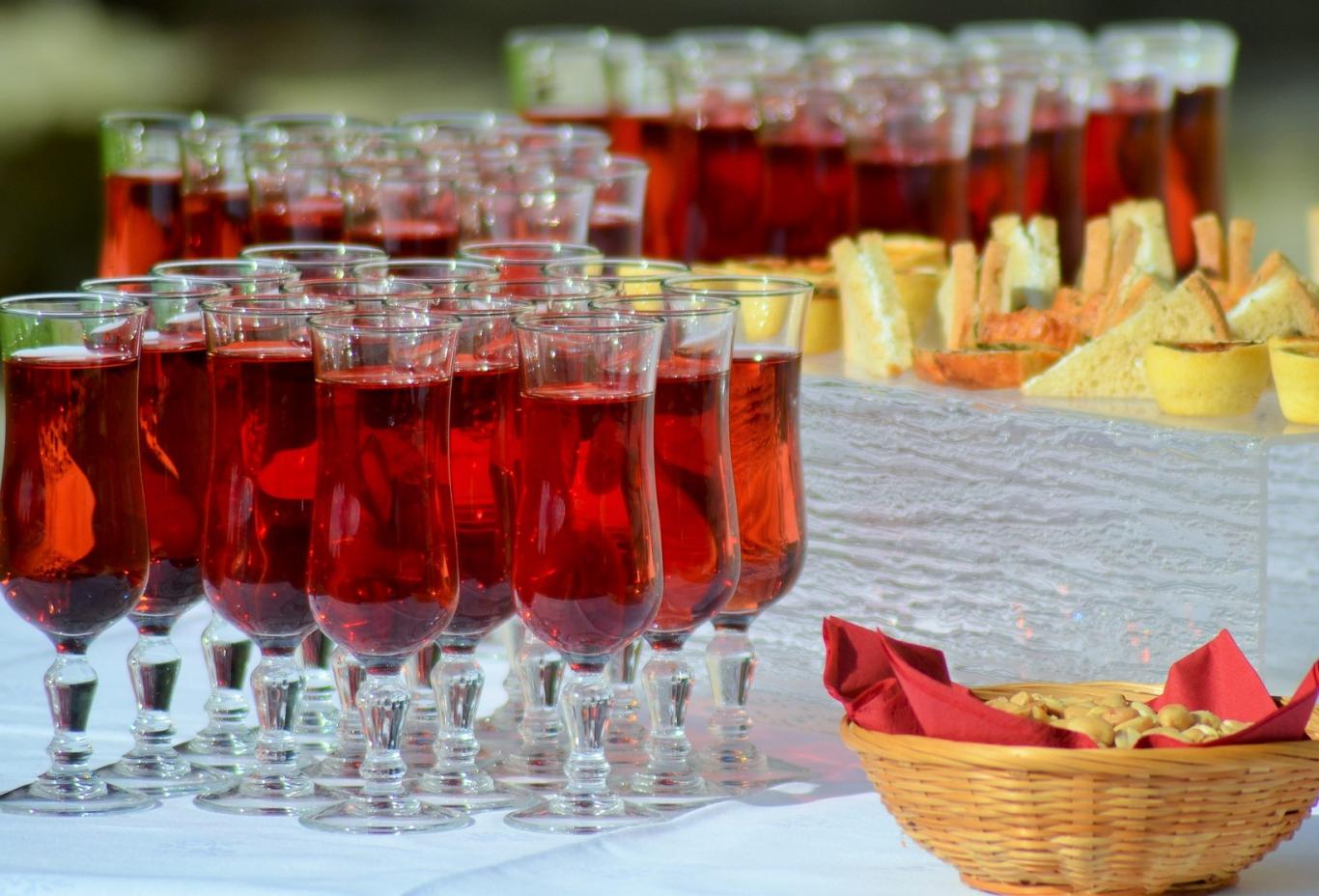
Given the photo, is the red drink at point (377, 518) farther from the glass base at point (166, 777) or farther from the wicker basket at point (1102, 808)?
the wicker basket at point (1102, 808)

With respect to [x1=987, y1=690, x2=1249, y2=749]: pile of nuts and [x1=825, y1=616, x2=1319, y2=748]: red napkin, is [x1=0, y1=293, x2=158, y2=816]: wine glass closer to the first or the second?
[x1=825, y1=616, x2=1319, y2=748]: red napkin

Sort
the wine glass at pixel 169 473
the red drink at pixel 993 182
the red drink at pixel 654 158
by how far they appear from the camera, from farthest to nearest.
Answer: the red drink at pixel 654 158 < the red drink at pixel 993 182 < the wine glass at pixel 169 473

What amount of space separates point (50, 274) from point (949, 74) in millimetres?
4917

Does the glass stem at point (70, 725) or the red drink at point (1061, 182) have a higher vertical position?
the red drink at point (1061, 182)

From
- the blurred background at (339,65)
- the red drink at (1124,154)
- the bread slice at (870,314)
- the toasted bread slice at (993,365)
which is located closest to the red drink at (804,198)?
the bread slice at (870,314)

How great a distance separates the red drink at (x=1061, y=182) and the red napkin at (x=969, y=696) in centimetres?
142

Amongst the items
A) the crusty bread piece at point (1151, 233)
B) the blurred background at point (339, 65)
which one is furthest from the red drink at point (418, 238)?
the blurred background at point (339, 65)

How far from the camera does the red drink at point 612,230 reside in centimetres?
249

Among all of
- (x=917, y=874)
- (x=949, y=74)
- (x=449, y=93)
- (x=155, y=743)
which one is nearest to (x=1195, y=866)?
(x=917, y=874)

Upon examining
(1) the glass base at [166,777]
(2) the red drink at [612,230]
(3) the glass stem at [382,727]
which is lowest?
(1) the glass base at [166,777]

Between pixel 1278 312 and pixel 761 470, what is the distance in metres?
0.72

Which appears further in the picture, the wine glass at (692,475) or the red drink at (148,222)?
the red drink at (148,222)

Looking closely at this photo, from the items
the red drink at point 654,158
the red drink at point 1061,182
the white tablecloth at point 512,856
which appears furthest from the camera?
the red drink at point 654,158

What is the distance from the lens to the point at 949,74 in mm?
3176
